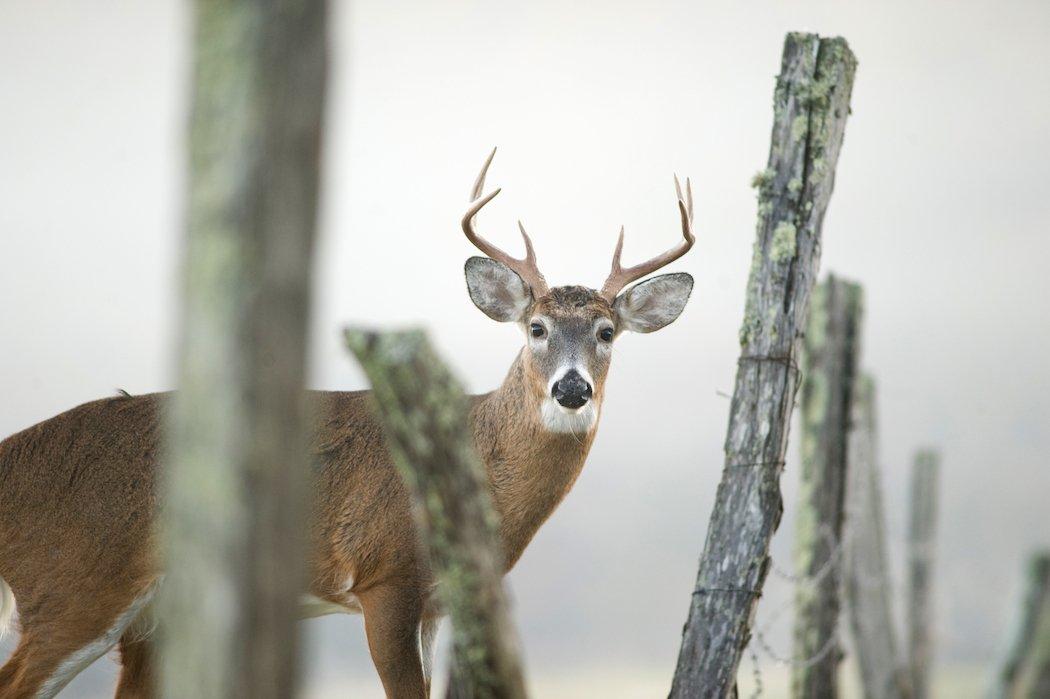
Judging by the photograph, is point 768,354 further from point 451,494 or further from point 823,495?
point 451,494

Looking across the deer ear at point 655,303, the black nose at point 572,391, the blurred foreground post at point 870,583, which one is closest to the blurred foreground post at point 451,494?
the black nose at point 572,391

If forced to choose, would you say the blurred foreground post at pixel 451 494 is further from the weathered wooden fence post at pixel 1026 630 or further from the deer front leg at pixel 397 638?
the weathered wooden fence post at pixel 1026 630

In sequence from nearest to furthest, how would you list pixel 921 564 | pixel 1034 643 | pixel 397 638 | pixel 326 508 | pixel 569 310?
pixel 397 638, pixel 326 508, pixel 569 310, pixel 1034 643, pixel 921 564

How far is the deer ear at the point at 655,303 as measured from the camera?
267 inches

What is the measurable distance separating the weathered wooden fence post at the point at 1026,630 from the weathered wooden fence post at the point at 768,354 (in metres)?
2.57

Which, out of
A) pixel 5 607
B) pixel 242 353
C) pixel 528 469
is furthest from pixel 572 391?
pixel 242 353

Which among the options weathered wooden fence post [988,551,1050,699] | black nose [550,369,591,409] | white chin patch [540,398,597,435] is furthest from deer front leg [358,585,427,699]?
weathered wooden fence post [988,551,1050,699]

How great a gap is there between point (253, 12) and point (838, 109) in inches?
139

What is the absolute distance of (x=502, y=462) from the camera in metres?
6.23

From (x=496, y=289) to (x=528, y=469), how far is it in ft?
3.74

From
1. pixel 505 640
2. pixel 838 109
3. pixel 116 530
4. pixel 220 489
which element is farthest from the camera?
pixel 116 530

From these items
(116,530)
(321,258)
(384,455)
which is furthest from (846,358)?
(321,258)

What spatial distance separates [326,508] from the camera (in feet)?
20.3

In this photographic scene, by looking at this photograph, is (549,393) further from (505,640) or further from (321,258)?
(321,258)
